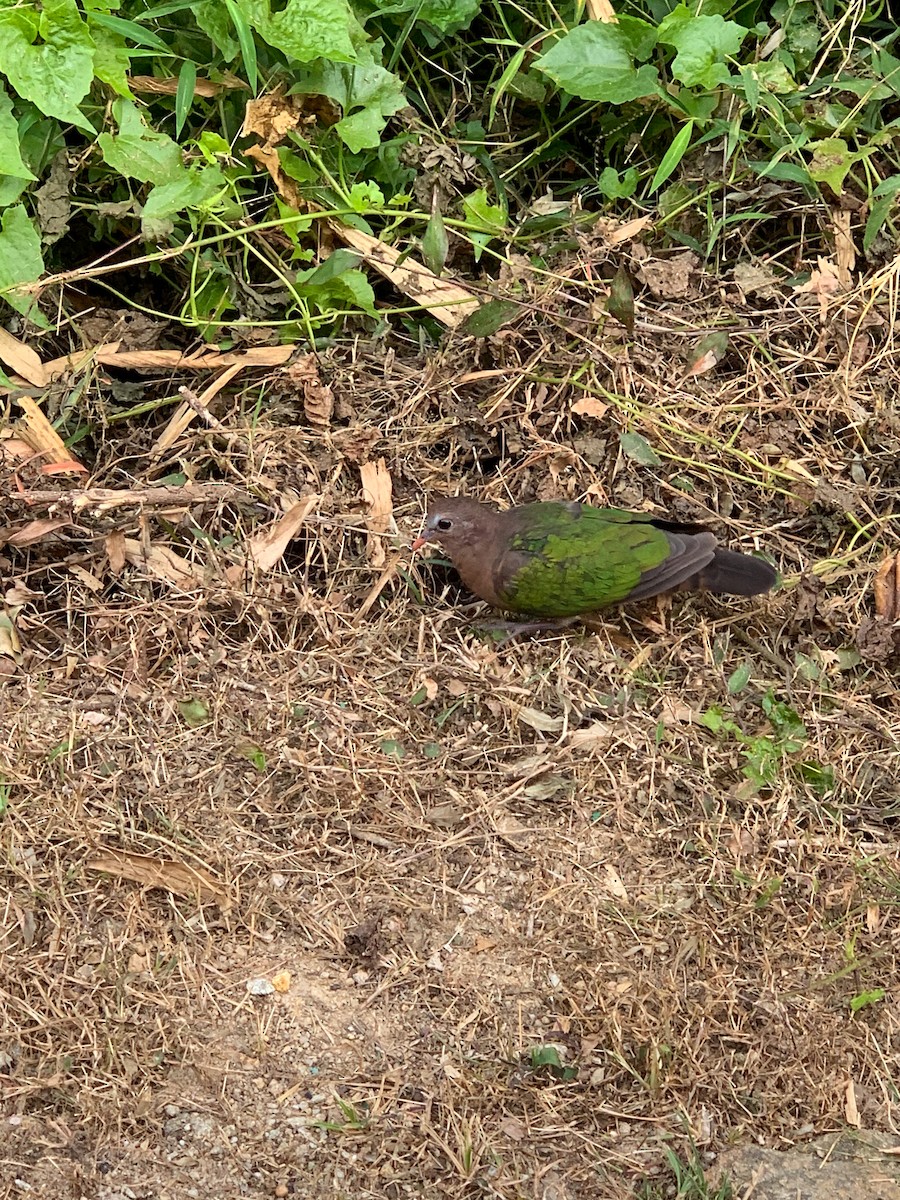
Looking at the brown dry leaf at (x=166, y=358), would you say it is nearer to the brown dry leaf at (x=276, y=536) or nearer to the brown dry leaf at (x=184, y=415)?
the brown dry leaf at (x=184, y=415)

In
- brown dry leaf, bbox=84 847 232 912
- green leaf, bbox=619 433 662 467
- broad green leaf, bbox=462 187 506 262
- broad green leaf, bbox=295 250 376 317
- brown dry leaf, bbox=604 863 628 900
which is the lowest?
brown dry leaf, bbox=604 863 628 900

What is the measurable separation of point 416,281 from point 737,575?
148cm

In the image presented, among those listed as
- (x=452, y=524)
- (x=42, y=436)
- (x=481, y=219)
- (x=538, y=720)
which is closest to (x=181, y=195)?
(x=42, y=436)

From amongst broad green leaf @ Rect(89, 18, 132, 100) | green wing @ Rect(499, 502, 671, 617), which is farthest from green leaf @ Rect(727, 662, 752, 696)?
broad green leaf @ Rect(89, 18, 132, 100)

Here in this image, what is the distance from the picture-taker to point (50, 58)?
3.25 metres

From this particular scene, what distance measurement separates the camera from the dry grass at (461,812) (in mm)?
2982

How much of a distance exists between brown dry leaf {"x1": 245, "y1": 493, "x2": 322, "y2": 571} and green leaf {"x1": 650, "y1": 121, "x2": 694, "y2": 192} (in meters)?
1.61

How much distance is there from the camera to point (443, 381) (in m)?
3.78

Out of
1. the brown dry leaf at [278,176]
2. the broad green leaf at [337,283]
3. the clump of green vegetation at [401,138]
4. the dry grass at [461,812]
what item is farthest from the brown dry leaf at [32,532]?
the brown dry leaf at [278,176]

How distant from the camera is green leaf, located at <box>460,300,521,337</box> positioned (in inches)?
142

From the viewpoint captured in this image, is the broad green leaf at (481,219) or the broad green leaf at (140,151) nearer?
the broad green leaf at (140,151)

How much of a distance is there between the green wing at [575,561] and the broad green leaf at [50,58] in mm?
1825

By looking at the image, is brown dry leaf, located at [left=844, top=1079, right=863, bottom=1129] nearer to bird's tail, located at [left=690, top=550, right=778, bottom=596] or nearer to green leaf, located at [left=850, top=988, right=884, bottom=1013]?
green leaf, located at [left=850, top=988, right=884, bottom=1013]

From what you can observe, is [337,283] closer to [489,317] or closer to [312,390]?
[312,390]
